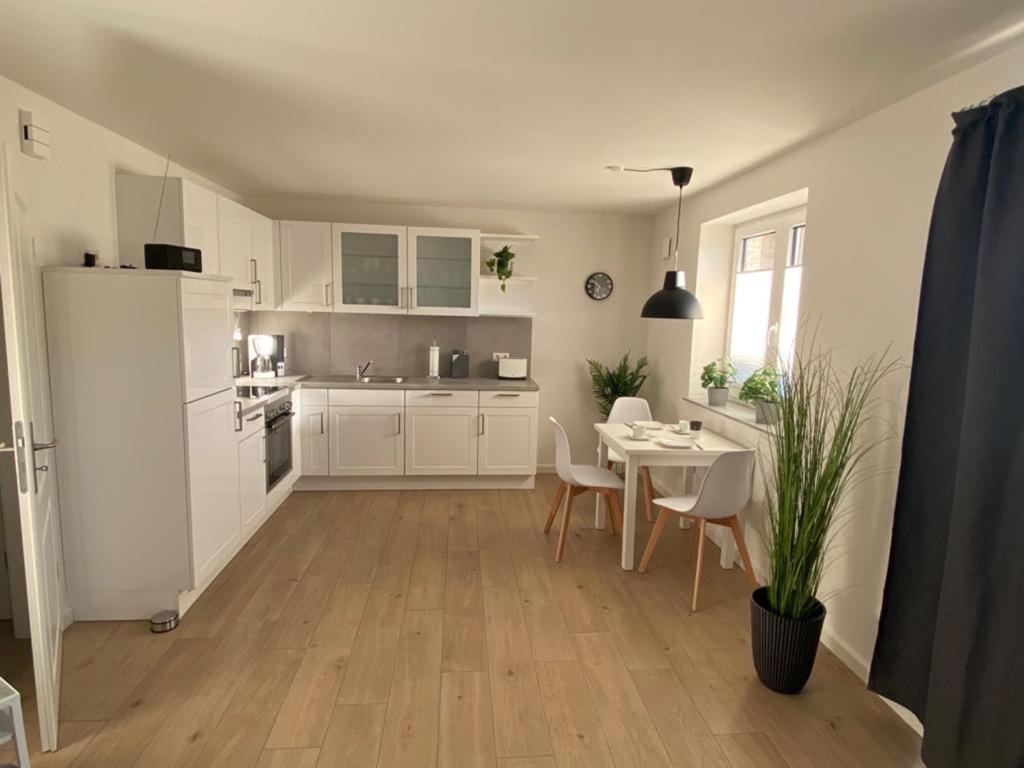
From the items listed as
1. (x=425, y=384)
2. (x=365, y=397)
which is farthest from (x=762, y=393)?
(x=365, y=397)

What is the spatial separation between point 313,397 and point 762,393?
129 inches

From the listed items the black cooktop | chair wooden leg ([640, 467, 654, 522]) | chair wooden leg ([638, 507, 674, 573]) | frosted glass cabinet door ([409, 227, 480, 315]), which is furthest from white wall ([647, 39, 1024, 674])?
the black cooktop

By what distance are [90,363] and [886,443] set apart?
11.3 feet

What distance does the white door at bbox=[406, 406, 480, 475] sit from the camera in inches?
183

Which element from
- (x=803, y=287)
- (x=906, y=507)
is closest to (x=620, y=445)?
(x=803, y=287)

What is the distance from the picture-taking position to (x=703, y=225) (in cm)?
420

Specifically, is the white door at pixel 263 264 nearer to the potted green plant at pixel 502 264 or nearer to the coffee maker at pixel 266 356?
the coffee maker at pixel 266 356

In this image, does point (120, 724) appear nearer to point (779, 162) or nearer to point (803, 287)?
point (803, 287)

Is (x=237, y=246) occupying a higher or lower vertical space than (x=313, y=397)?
higher

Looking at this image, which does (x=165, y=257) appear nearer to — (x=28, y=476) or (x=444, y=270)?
(x=28, y=476)

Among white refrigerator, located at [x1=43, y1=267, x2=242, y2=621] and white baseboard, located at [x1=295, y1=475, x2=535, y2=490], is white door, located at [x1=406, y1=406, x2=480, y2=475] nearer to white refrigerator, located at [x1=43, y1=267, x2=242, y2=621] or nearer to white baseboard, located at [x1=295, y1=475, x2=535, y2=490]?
white baseboard, located at [x1=295, y1=475, x2=535, y2=490]

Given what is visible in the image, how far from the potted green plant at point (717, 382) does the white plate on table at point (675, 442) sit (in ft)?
1.71

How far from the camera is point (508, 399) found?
471cm

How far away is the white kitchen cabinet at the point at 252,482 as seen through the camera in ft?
11.1
